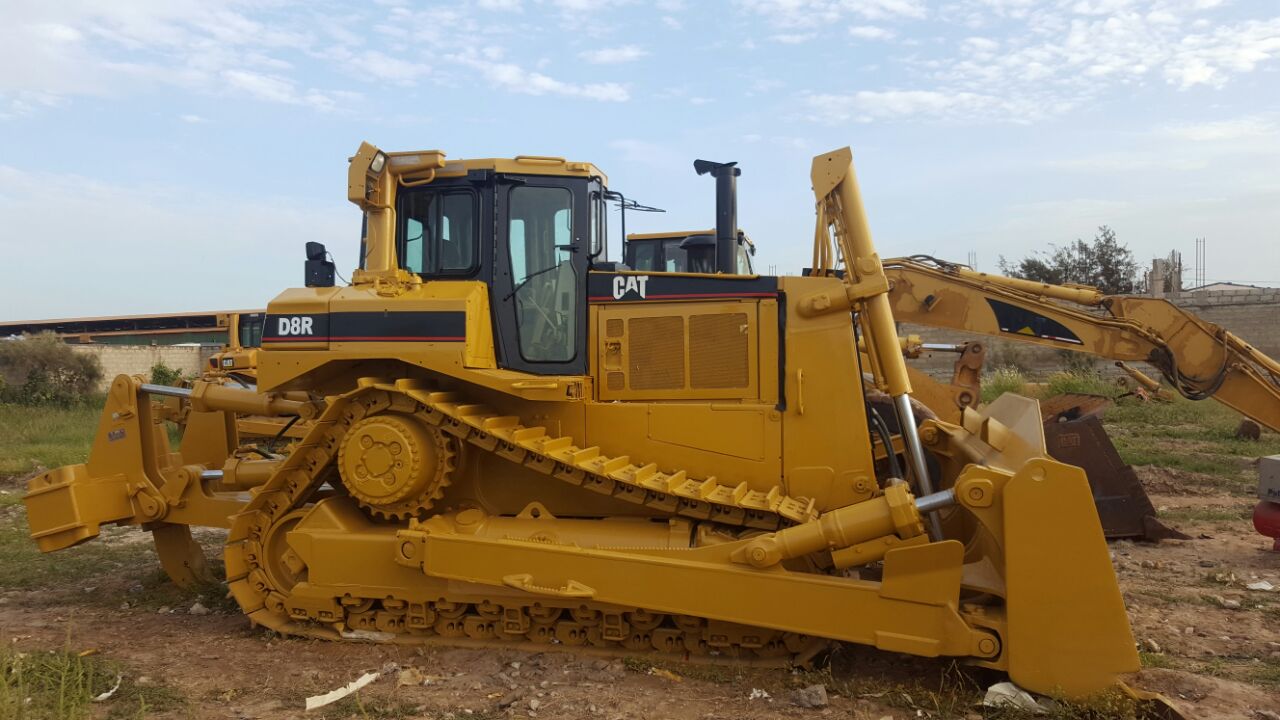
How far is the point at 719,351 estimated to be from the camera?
602 centimetres

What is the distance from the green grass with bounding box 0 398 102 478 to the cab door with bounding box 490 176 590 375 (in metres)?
11.4

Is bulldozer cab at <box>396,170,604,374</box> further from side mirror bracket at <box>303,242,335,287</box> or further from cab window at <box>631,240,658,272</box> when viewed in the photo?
cab window at <box>631,240,658,272</box>

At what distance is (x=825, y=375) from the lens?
586 cm

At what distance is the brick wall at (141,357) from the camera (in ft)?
86.0

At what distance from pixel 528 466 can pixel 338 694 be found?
167 cm

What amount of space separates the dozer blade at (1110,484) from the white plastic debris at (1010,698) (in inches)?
177

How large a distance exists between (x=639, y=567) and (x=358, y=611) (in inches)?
78.6

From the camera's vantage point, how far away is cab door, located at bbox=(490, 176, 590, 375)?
603 centimetres

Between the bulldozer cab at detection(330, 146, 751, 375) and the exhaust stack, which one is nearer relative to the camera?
the bulldozer cab at detection(330, 146, 751, 375)

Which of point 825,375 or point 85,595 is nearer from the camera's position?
point 825,375

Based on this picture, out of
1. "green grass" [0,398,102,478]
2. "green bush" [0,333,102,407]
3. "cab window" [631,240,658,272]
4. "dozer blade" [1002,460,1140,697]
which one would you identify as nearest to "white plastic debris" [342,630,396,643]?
"dozer blade" [1002,460,1140,697]

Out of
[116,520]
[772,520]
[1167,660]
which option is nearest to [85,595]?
[116,520]

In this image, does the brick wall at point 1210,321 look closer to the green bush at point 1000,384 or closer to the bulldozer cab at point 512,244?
the green bush at point 1000,384

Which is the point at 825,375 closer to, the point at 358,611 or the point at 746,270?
the point at 358,611
